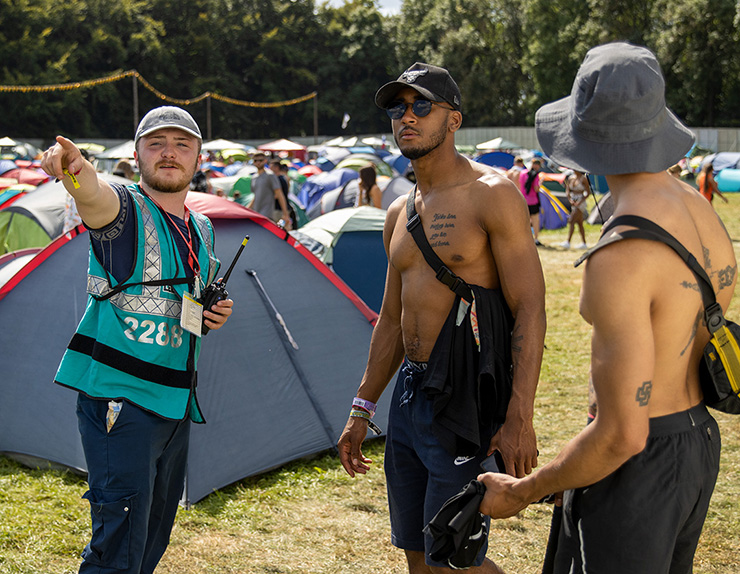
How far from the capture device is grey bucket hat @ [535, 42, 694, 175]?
1.72 metres

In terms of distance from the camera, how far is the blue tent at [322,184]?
723 inches

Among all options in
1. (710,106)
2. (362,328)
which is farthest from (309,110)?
(362,328)

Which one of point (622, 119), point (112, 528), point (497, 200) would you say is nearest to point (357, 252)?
point (497, 200)

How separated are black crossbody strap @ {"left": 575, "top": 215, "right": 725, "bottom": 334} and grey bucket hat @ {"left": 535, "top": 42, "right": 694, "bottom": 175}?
0.42 ft

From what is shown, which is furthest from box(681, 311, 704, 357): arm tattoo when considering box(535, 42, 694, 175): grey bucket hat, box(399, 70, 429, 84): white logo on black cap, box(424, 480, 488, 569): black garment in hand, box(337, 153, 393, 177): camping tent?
box(337, 153, 393, 177): camping tent

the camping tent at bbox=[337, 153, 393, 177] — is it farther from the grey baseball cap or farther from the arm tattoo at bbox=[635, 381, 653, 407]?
the arm tattoo at bbox=[635, 381, 653, 407]

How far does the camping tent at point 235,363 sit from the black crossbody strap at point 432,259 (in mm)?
2248

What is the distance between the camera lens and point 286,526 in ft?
13.4

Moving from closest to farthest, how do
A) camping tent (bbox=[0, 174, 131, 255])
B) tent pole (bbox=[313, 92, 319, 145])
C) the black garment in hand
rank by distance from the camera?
the black garment in hand → camping tent (bbox=[0, 174, 131, 255]) → tent pole (bbox=[313, 92, 319, 145])

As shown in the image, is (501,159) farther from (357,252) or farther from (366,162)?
(357,252)

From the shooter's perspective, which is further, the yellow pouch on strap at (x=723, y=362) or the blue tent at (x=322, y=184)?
the blue tent at (x=322, y=184)

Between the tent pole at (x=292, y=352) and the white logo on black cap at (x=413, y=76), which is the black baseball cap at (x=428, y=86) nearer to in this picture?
the white logo on black cap at (x=413, y=76)

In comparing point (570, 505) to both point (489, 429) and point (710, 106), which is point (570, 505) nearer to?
point (489, 429)

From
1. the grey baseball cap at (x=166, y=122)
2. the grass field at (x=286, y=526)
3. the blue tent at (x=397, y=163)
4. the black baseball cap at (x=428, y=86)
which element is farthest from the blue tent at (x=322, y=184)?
the black baseball cap at (x=428, y=86)
